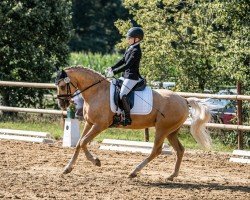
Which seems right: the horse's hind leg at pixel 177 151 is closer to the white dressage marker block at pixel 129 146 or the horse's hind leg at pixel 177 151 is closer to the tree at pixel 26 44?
the white dressage marker block at pixel 129 146

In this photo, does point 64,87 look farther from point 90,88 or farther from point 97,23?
point 97,23

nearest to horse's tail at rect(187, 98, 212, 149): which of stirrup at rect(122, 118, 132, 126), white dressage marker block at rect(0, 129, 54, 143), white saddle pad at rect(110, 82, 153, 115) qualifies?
white saddle pad at rect(110, 82, 153, 115)

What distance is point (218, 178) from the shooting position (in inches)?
488

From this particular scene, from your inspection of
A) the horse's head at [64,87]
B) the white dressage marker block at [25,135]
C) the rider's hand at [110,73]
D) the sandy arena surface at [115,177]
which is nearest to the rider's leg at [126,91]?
the rider's hand at [110,73]

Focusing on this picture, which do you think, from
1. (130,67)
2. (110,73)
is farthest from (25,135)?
(130,67)

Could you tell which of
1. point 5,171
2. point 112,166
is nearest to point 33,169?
point 5,171

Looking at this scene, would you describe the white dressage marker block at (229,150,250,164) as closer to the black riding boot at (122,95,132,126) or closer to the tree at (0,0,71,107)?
the black riding boot at (122,95,132,126)

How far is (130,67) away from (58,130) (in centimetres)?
769

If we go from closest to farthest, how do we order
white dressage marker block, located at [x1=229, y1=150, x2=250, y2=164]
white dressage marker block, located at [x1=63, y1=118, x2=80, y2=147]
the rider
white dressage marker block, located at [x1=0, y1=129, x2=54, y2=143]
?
1. the rider
2. white dressage marker block, located at [x1=229, y1=150, x2=250, y2=164]
3. white dressage marker block, located at [x1=63, y1=118, x2=80, y2=147]
4. white dressage marker block, located at [x1=0, y1=129, x2=54, y2=143]

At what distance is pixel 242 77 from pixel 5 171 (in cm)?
650

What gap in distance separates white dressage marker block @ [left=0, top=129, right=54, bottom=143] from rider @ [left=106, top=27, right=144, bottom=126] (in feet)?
17.3

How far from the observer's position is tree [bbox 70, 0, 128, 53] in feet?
199

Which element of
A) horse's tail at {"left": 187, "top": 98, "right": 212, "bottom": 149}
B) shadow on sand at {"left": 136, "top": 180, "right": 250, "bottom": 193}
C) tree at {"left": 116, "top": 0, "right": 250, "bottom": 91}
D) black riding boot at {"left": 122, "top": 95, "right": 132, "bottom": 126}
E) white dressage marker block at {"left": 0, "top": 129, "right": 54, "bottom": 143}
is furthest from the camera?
tree at {"left": 116, "top": 0, "right": 250, "bottom": 91}

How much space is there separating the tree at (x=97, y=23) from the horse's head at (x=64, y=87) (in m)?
48.4
